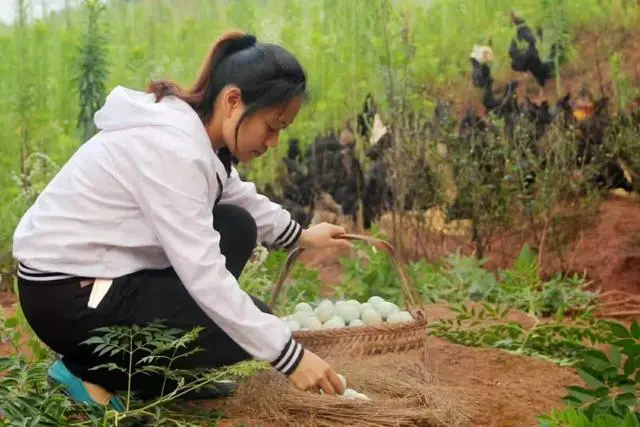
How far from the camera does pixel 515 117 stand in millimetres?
6152

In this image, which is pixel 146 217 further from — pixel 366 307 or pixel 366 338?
pixel 366 307

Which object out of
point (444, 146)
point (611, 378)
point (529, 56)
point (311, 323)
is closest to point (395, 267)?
point (311, 323)

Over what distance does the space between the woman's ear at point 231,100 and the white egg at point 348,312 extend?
2.86 ft

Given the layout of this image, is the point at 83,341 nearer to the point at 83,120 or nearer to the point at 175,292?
the point at 175,292

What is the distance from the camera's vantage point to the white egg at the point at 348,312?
11.8 feet

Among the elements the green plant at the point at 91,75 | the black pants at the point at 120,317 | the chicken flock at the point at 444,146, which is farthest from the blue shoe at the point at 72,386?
the chicken flock at the point at 444,146

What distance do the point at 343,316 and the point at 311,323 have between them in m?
0.12

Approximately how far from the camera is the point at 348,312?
11.9 ft

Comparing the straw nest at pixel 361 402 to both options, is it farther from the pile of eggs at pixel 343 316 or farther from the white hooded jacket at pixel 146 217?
the pile of eggs at pixel 343 316

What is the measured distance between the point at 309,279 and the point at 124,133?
213 cm

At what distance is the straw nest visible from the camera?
285 cm

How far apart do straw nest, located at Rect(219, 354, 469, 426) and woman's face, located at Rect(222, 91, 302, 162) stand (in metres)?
0.58

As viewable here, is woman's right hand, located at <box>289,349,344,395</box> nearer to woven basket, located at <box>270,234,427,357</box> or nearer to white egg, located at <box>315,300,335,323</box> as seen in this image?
woven basket, located at <box>270,234,427,357</box>

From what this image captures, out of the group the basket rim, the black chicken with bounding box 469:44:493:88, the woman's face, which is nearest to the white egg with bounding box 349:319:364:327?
the basket rim
